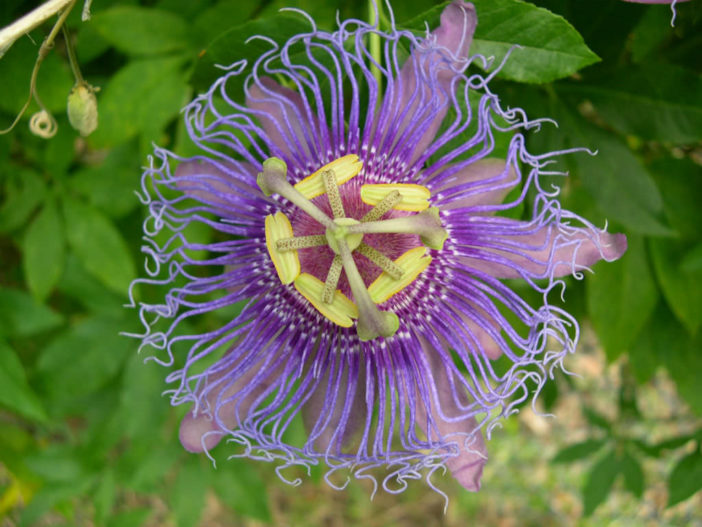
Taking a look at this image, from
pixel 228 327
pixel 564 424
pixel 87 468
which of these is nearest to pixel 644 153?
pixel 228 327

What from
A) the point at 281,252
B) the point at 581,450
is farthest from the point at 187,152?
the point at 581,450

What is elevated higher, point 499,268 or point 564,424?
point 499,268

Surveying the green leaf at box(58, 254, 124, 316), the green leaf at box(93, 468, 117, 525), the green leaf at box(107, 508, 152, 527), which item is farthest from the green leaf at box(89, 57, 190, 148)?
the green leaf at box(107, 508, 152, 527)

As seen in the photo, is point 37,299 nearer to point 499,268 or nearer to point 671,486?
point 499,268

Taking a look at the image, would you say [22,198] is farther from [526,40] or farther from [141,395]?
[526,40]

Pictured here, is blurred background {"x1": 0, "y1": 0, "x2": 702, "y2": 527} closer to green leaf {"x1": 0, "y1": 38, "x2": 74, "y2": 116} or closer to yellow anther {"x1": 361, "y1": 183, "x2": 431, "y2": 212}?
green leaf {"x1": 0, "y1": 38, "x2": 74, "y2": 116}

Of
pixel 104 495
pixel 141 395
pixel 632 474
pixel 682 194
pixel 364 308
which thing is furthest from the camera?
pixel 632 474
